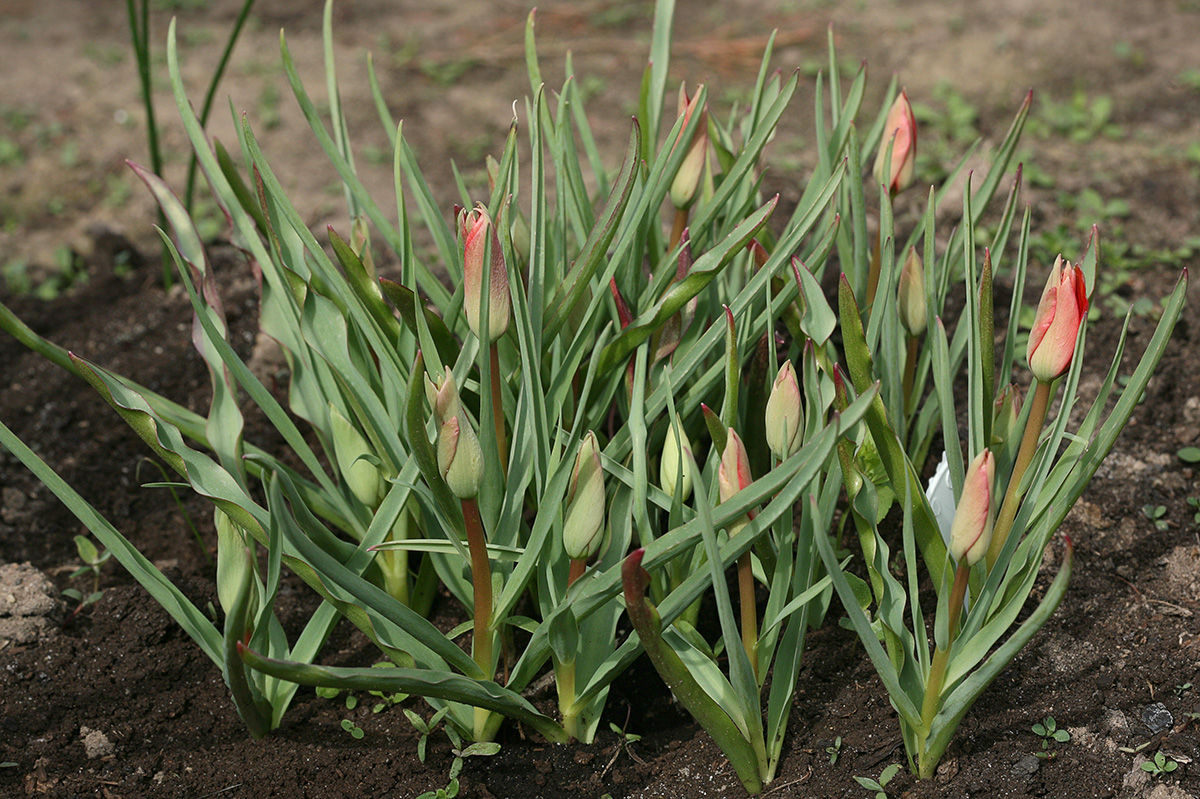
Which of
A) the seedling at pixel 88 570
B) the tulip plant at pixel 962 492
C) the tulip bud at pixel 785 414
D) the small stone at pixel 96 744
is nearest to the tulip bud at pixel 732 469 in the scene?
the tulip bud at pixel 785 414

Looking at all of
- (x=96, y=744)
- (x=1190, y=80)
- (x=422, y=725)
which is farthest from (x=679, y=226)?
(x=1190, y=80)

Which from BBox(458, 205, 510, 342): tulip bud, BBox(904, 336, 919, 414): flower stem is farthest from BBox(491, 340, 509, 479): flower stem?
BBox(904, 336, 919, 414): flower stem

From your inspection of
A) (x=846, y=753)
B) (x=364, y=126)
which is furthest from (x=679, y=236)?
(x=364, y=126)

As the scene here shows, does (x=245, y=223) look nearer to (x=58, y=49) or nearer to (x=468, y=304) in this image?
(x=468, y=304)

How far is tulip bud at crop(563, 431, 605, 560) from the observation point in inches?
40.4

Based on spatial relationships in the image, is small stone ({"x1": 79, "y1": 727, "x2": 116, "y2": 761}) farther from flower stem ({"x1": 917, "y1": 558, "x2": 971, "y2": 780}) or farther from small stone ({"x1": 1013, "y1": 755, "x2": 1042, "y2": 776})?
small stone ({"x1": 1013, "y1": 755, "x2": 1042, "y2": 776})

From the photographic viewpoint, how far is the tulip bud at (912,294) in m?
1.36

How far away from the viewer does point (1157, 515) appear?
1639 mm

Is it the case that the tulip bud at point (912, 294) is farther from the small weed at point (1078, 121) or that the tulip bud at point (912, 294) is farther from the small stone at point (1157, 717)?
the small weed at point (1078, 121)

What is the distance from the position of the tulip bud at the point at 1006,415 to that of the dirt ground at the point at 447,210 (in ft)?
1.11

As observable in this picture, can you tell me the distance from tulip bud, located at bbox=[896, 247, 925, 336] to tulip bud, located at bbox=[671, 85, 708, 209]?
0.31 metres

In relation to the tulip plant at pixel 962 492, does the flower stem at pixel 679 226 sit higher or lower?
higher

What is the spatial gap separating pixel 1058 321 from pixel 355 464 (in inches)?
34.3

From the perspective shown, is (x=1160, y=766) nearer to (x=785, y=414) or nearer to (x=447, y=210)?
(x=785, y=414)
